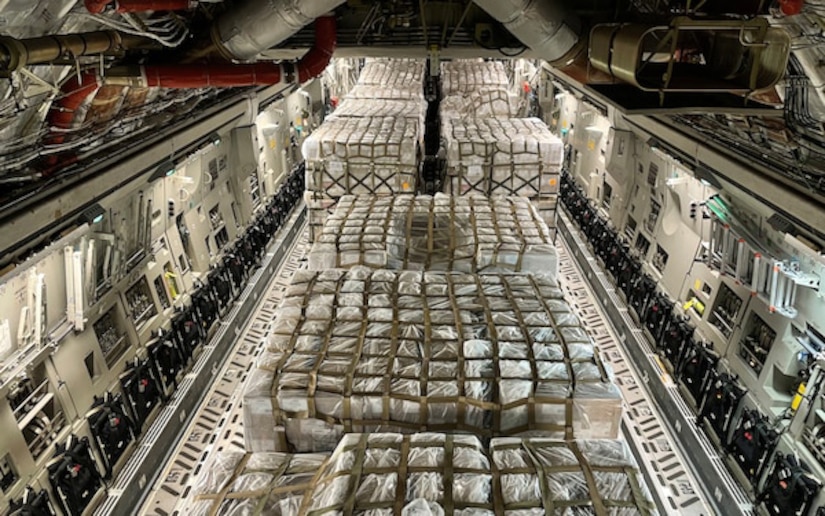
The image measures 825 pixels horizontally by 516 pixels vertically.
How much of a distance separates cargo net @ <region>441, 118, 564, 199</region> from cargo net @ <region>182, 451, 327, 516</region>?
194 inches

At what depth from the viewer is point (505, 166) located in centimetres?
753

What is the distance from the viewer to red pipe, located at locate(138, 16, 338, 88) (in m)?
4.80

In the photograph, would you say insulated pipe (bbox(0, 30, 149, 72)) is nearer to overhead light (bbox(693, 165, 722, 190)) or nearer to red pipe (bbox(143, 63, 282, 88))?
red pipe (bbox(143, 63, 282, 88))

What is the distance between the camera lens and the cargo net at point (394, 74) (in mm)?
12672

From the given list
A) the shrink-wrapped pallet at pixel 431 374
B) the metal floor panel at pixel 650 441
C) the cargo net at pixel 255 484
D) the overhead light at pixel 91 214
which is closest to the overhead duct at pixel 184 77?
the overhead light at pixel 91 214

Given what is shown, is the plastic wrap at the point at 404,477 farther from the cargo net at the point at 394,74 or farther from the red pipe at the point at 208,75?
the cargo net at the point at 394,74

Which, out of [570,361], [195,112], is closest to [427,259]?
[570,361]

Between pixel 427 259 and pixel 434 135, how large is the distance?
6.81 metres

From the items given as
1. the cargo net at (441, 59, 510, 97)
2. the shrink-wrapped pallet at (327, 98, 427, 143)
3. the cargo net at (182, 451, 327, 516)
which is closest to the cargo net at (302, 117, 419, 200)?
the shrink-wrapped pallet at (327, 98, 427, 143)

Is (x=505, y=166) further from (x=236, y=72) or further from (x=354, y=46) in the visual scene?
(x=236, y=72)

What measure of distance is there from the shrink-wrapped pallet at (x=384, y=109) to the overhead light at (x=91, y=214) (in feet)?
15.6

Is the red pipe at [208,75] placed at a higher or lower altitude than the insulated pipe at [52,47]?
lower

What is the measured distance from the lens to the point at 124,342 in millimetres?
6363

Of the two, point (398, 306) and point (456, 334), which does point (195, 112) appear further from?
point (456, 334)
